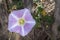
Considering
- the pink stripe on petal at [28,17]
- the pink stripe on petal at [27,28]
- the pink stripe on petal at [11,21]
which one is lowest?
the pink stripe on petal at [27,28]

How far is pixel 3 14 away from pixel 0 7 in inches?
1.9

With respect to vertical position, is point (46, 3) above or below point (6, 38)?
above

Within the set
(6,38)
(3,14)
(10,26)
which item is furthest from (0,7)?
(10,26)

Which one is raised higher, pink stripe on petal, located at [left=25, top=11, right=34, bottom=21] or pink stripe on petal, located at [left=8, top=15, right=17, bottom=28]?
pink stripe on petal, located at [left=25, top=11, right=34, bottom=21]

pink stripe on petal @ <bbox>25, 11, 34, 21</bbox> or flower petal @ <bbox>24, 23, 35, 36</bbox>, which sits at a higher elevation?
pink stripe on petal @ <bbox>25, 11, 34, 21</bbox>

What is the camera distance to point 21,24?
0.88 metres

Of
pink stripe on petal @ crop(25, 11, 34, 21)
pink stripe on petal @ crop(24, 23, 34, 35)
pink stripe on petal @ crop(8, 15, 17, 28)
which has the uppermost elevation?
pink stripe on petal @ crop(25, 11, 34, 21)

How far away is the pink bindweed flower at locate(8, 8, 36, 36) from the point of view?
81 centimetres

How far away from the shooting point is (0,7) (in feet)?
3.74

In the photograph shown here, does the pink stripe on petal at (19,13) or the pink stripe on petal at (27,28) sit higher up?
the pink stripe on petal at (19,13)

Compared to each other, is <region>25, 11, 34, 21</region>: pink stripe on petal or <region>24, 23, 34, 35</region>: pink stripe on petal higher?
<region>25, 11, 34, 21</region>: pink stripe on petal

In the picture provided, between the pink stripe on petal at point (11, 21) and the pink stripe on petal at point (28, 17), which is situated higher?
the pink stripe on petal at point (28, 17)

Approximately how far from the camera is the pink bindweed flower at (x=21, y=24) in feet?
2.66

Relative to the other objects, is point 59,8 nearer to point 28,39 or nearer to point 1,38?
point 28,39
